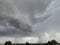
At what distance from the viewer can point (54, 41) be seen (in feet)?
593

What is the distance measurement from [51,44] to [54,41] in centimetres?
507

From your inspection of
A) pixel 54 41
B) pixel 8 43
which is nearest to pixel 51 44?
pixel 54 41

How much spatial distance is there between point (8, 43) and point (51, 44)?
46.0m

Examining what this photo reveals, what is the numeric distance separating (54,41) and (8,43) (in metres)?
49.4

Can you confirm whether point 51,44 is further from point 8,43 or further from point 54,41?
point 8,43

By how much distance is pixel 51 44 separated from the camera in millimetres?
178625
